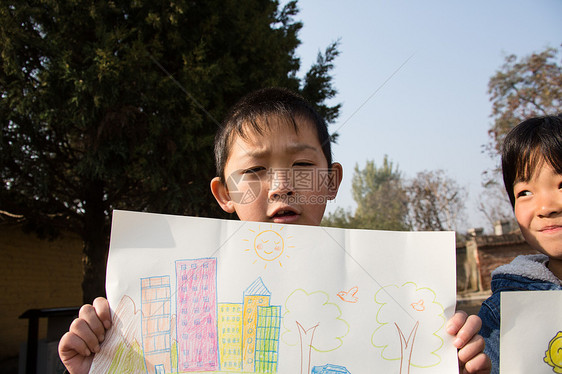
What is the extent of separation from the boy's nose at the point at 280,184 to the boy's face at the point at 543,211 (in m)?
0.75

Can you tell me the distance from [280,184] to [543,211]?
2.67 ft

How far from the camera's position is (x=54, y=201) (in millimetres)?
5262

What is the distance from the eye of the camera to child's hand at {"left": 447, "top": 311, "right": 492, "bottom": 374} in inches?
36.7

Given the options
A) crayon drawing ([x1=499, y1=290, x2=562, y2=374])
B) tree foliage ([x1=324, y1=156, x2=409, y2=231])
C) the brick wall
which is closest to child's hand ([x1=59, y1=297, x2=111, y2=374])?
crayon drawing ([x1=499, y1=290, x2=562, y2=374])

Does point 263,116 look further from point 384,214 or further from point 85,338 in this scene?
point 384,214

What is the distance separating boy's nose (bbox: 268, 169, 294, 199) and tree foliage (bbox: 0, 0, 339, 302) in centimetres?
345

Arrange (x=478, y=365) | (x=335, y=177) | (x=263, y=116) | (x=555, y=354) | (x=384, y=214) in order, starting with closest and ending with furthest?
1. (x=478, y=365)
2. (x=555, y=354)
3. (x=263, y=116)
4. (x=335, y=177)
5. (x=384, y=214)

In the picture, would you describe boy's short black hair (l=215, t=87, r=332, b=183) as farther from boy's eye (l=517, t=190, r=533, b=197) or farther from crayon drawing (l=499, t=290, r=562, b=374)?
crayon drawing (l=499, t=290, r=562, b=374)

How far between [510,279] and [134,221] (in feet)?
4.22

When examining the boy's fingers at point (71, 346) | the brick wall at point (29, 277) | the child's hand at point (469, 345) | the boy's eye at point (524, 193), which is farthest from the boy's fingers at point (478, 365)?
the brick wall at point (29, 277)

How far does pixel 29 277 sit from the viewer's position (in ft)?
24.6

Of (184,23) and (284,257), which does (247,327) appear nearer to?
(284,257)

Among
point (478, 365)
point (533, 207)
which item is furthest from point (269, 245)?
point (533, 207)

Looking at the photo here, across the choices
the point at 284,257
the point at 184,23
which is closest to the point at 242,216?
the point at 284,257
